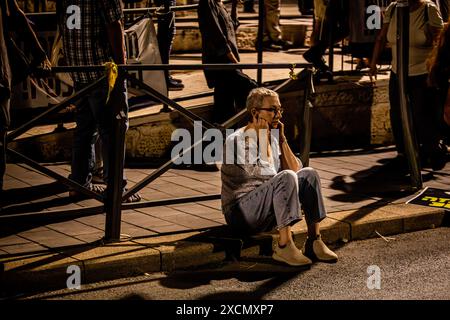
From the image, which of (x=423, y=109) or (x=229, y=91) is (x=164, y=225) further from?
(x=423, y=109)

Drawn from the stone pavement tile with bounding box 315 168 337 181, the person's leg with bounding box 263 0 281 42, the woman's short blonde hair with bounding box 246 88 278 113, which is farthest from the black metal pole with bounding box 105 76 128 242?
the person's leg with bounding box 263 0 281 42

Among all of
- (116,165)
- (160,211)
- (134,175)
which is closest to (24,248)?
(116,165)

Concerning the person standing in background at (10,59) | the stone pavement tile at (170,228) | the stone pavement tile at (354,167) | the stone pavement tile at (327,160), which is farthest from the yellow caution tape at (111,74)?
the stone pavement tile at (327,160)

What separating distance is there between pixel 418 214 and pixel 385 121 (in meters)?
3.28

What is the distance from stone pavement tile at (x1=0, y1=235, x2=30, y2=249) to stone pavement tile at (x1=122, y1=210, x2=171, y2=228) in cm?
91

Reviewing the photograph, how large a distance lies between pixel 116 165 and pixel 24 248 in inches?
33.2

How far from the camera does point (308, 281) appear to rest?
22.2 feet

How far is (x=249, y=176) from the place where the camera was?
23.9 ft

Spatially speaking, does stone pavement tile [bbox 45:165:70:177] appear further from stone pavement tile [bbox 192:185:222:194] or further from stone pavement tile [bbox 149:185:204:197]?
stone pavement tile [bbox 192:185:222:194]

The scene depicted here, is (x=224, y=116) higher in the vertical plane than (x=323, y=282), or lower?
higher

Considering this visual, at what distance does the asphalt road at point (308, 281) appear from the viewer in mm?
6441

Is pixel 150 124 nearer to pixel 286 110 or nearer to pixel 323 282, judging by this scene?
pixel 286 110
